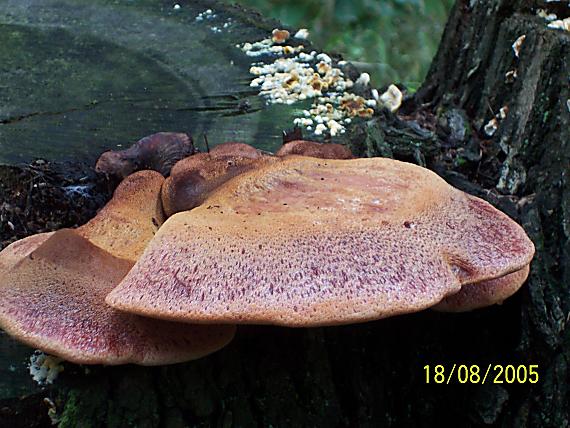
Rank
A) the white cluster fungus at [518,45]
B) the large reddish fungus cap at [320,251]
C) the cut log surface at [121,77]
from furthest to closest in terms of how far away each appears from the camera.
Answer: the white cluster fungus at [518,45]
the cut log surface at [121,77]
the large reddish fungus cap at [320,251]

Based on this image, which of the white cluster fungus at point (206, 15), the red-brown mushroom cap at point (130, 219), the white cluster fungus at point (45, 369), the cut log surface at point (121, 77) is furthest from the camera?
the white cluster fungus at point (206, 15)

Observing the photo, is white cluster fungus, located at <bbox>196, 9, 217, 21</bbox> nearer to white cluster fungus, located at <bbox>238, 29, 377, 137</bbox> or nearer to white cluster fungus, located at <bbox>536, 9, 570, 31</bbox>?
white cluster fungus, located at <bbox>238, 29, 377, 137</bbox>

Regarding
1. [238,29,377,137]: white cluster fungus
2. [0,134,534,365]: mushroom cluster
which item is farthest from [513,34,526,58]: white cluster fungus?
[0,134,534,365]: mushroom cluster

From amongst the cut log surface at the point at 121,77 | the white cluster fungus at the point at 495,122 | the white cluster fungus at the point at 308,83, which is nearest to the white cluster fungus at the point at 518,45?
the white cluster fungus at the point at 495,122

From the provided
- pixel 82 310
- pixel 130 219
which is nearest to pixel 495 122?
pixel 130 219

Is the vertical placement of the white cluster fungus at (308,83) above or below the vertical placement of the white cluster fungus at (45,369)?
above

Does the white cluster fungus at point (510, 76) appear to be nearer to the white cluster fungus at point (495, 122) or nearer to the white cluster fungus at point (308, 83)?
the white cluster fungus at point (495, 122)

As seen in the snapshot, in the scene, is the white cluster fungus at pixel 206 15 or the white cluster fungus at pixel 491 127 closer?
the white cluster fungus at pixel 491 127

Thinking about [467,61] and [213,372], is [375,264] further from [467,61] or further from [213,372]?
[467,61]
